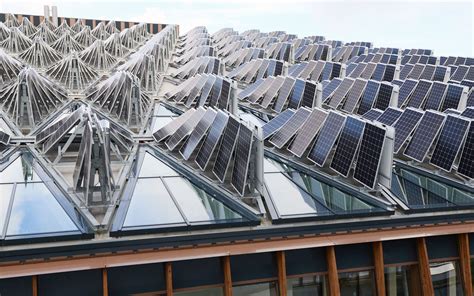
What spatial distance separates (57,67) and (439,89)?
2316 centimetres

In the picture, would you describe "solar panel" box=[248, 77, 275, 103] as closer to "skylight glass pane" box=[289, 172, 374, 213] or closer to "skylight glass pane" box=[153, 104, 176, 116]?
"skylight glass pane" box=[153, 104, 176, 116]

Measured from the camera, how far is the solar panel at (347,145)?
1533 centimetres

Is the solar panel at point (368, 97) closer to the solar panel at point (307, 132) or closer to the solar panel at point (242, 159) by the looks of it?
the solar panel at point (307, 132)

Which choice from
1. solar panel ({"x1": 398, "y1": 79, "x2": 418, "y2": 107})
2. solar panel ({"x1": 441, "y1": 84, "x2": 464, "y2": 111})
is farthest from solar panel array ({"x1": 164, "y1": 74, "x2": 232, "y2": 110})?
solar panel ({"x1": 441, "y1": 84, "x2": 464, "y2": 111})

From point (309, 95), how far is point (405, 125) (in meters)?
6.91

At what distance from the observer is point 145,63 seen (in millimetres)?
31953

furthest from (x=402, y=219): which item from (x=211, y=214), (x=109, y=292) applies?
(x=109, y=292)

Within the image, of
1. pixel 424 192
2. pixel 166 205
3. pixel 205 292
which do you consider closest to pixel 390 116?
pixel 424 192

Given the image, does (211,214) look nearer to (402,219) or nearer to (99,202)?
(99,202)

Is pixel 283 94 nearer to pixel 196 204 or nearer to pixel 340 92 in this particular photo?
pixel 340 92

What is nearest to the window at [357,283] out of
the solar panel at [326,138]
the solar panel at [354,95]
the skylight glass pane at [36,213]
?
the solar panel at [326,138]

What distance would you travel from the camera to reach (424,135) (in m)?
17.2

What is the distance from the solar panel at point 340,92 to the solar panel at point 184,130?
10324 millimetres

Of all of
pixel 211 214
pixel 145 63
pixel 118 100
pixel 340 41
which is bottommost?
pixel 211 214
